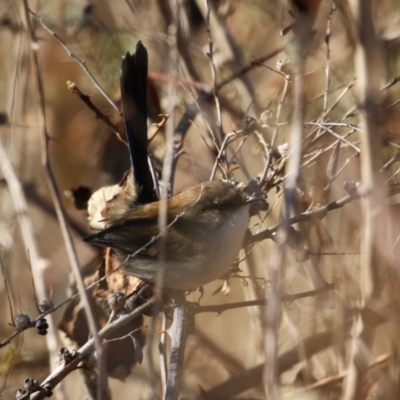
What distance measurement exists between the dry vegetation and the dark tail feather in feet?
0.42

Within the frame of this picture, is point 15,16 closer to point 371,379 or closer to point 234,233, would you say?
point 234,233

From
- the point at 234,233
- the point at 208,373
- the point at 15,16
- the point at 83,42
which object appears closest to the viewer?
the point at 234,233

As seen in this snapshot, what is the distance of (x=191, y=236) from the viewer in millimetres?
2738

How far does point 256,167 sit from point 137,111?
1.06m

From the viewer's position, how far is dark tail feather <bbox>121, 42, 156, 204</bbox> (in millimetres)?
2893

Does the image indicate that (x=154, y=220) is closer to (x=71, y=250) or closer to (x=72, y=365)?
(x=72, y=365)

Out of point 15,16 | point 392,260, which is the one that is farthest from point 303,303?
point 15,16

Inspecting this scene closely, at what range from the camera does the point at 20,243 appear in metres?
4.21

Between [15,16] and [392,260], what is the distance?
8.64ft

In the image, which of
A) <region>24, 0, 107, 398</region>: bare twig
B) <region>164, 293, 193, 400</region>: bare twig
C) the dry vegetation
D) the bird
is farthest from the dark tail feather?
<region>24, 0, 107, 398</region>: bare twig

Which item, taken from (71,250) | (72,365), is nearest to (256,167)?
(72,365)

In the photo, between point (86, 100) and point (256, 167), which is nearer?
point (86, 100)

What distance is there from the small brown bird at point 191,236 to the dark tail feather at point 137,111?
0.56ft

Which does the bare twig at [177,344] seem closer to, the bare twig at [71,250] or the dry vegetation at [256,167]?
the dry vegetation at [256,167]
